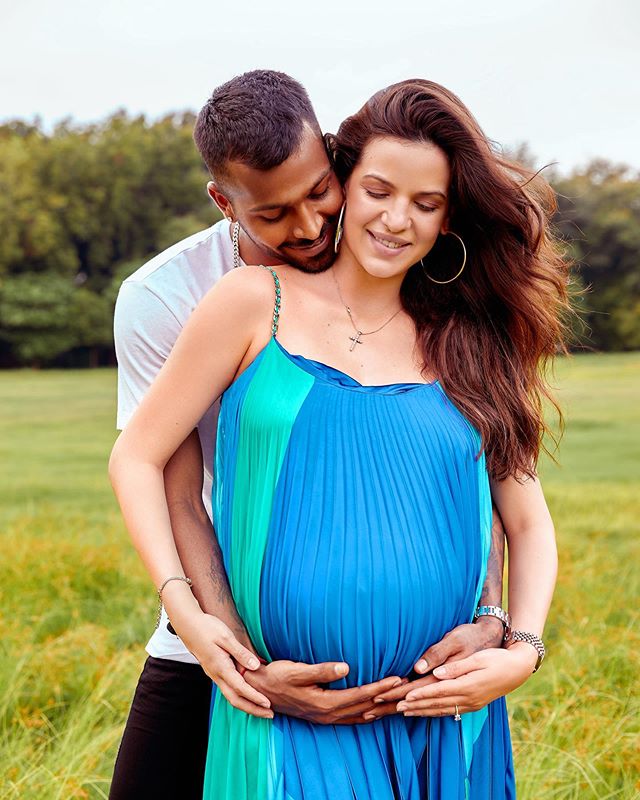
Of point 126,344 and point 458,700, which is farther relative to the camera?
point 126,344

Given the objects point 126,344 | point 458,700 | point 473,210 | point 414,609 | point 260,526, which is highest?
point 473,210

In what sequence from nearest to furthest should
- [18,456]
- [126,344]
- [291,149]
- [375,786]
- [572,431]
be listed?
[375,786] → [291,149] → [126,344] → [18,456] → [572,431]

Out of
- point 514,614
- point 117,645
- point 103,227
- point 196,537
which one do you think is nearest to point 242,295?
point 196,537

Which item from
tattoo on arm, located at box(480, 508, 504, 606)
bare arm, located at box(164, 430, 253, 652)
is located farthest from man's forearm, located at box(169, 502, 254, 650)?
tattoo on arm, located at box(480, 508, 504, 606)

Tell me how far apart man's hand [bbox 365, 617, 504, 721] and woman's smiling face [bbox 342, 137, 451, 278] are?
0.72 m

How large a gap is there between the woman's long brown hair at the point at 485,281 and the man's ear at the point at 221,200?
26cm

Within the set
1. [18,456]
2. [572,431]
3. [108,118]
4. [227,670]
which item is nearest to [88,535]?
[227,670]

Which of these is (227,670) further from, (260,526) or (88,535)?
(88,535)

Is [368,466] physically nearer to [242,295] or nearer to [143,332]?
[242,295]

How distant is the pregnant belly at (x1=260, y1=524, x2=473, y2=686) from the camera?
181 cm

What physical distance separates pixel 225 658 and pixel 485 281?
1.02m

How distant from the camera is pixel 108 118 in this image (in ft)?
96.0

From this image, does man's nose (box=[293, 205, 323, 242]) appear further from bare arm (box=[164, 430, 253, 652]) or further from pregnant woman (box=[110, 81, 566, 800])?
bare arm (box=[164, 430, 253, 652])

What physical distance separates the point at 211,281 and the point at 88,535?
173 inches
